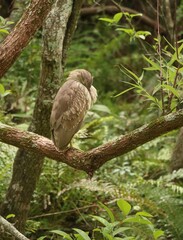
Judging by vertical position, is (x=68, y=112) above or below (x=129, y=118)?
above

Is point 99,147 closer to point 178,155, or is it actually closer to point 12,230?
point 12,230

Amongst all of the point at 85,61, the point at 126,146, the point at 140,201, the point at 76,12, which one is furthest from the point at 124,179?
the point at 85,61

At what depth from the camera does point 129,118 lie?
902 centimetres

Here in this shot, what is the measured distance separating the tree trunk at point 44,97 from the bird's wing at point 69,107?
0.39 meters

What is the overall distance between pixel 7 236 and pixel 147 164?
2.62 metres

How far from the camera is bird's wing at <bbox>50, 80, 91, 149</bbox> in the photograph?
4344 mm

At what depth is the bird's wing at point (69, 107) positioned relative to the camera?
4.34 metres

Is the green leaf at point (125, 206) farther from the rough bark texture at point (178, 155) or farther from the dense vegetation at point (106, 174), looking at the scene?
the rough bark texture at point (178, 155)

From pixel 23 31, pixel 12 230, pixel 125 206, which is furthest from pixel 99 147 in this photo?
pixel 23 31

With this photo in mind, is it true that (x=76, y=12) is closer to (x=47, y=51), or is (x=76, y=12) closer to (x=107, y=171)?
(x=47, y=51)

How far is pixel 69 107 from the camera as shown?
14.3 ft

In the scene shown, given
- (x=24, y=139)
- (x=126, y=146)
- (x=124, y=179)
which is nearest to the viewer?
(x=126, y=146)

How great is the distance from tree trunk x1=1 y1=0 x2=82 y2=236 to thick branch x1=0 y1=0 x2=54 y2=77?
27.1 inches

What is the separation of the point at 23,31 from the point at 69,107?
71cm
